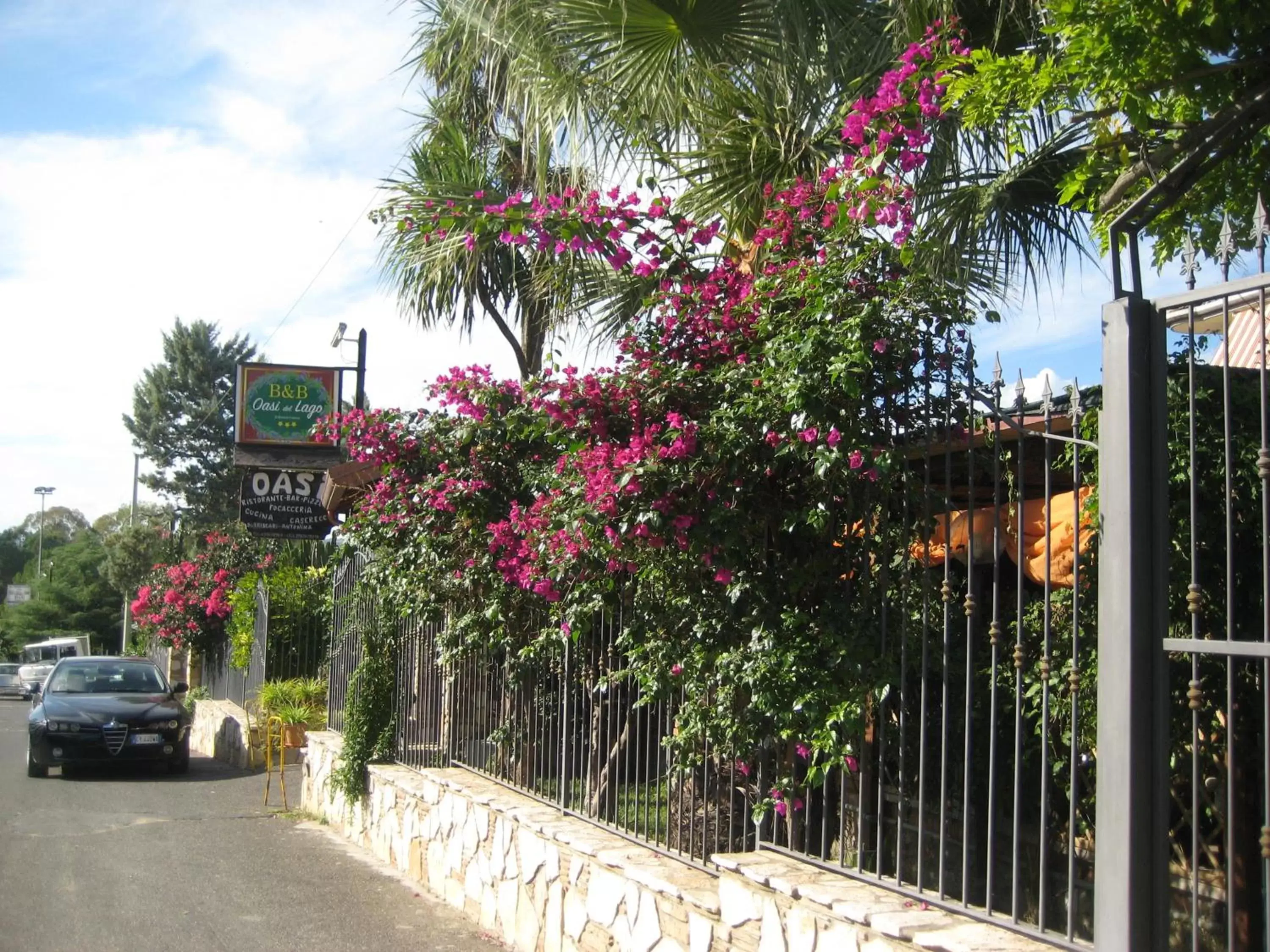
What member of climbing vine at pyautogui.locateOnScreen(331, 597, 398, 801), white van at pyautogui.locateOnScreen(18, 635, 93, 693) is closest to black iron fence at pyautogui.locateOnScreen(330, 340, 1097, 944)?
climbing vine at pyautogui.locateOnScreen(331, 597, 398, 801)

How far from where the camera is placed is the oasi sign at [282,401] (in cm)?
1731

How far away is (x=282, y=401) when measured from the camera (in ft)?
57.5

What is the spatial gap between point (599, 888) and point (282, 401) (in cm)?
1307

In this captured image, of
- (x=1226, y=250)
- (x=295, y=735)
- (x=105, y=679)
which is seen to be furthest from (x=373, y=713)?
(x=1226, y=250)

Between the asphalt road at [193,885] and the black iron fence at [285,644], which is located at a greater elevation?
the black iron fence at [285,644]

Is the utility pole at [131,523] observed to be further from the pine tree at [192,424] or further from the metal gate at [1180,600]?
the metal gate at [1180,600]

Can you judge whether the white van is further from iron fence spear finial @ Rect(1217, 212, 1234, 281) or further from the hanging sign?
iron fence spear finial @ Rect(1217, 212, 1234, 281)

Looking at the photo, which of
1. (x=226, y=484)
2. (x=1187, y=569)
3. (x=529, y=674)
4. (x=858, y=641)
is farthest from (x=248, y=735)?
(x=226, y=484)

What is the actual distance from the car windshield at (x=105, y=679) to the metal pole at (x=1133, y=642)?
1484cm

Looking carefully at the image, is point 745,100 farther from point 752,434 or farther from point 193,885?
point 193,885

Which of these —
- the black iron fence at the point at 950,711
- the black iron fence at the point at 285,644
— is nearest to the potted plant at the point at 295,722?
the black iron fence at the point at 285,644

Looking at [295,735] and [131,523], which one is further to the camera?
[131,523]

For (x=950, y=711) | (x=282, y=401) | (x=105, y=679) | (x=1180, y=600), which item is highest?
(x=282, y=401)

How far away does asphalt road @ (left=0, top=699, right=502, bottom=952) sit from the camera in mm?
6863
